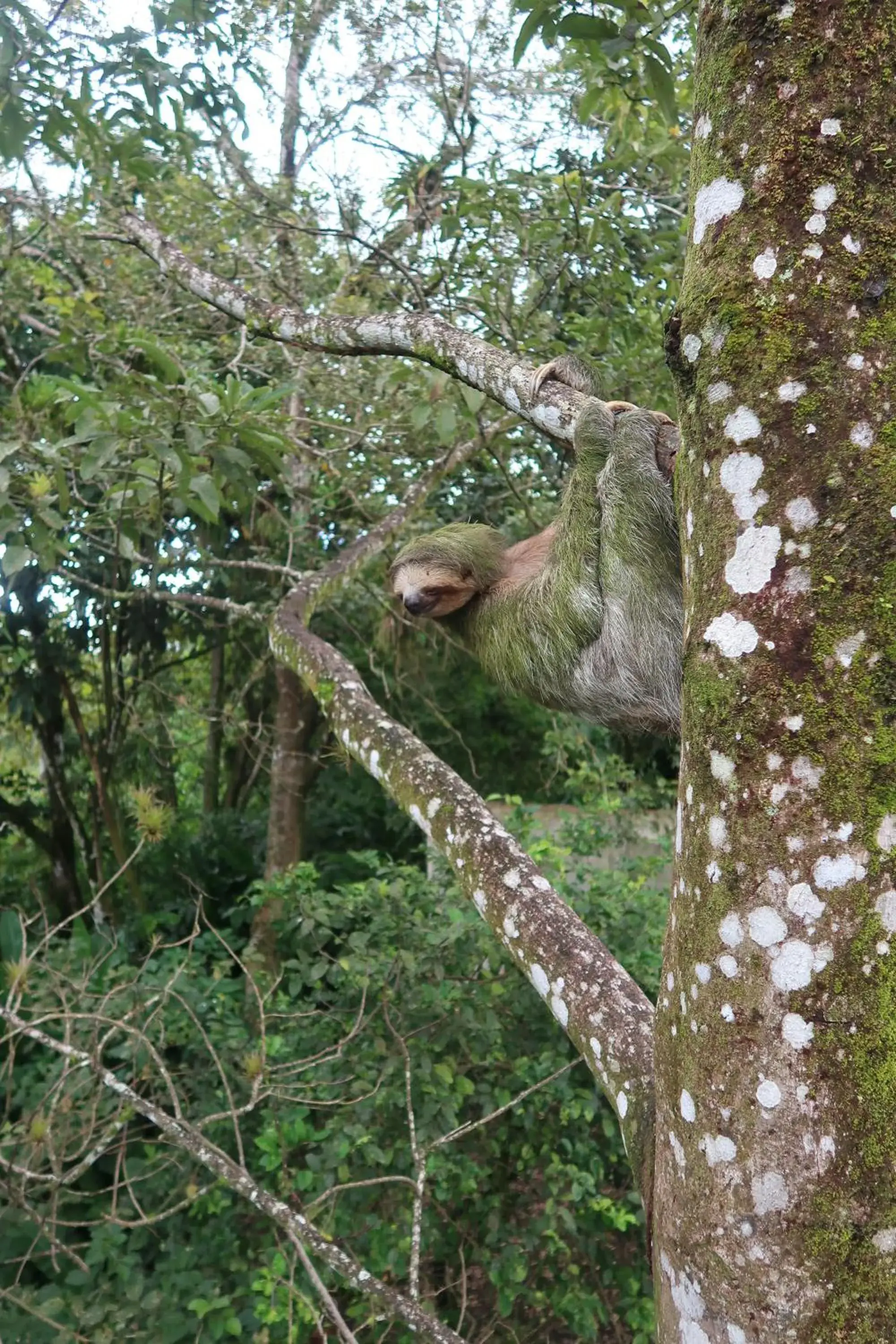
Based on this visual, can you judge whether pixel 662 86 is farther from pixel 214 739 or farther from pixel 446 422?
pixel 214 739

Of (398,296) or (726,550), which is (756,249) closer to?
(726,550)

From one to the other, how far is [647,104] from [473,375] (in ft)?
9.53

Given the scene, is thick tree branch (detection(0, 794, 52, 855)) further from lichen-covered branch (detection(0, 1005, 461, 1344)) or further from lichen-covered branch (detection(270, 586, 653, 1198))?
lichen-covered branch (detection(270, 586, 653, 1198))

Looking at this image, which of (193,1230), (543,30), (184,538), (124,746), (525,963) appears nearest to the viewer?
(525,963)

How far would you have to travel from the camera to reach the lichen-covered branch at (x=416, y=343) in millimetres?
2484

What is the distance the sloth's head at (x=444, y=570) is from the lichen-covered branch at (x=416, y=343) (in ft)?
3.16

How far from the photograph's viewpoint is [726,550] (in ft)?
4.32

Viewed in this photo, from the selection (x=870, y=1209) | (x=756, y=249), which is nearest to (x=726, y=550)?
(x=756, y=249)

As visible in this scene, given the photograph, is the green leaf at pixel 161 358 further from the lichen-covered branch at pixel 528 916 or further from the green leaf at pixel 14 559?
the lichen-covered branch at pixel 528 916

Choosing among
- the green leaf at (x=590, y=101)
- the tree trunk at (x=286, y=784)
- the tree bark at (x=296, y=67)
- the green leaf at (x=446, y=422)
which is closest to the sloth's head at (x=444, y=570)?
the green leaf at (x=446, y=422)

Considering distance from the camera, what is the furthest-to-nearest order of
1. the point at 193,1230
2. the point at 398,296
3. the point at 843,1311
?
the point at 398,296, the point at 193,1230, the point at 843,1311

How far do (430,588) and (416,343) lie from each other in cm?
116

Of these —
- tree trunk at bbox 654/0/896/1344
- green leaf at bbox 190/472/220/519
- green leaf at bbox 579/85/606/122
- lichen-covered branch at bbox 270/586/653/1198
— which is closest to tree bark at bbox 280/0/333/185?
green leaf at bbox 579/85/606/122

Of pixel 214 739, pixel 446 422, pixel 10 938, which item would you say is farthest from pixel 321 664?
pixel 214 739
